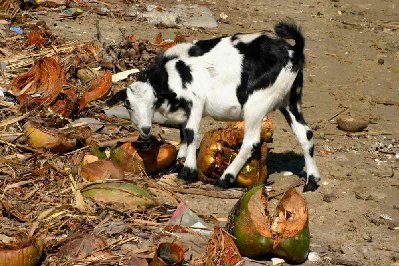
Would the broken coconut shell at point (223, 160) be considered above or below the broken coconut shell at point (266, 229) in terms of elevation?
below

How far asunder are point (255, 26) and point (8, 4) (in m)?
4.46

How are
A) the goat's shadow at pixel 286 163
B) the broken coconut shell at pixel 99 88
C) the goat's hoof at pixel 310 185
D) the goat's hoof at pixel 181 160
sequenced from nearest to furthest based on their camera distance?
1. the goat's hoof at pixel 310 185
2. the goat's hoof at pixel 181 160
3. the goat's shadow at pixel 286 163
4. the broken coconut shell at pixel 99 88

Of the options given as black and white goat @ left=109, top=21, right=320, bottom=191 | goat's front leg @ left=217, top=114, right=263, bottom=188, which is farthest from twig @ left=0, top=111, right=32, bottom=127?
goat's front leg @ left=217, top=114, right=263, bottom=188

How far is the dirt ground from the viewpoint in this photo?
23.7 feet

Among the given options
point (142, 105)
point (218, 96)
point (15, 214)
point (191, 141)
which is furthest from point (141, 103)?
point (15, 214)

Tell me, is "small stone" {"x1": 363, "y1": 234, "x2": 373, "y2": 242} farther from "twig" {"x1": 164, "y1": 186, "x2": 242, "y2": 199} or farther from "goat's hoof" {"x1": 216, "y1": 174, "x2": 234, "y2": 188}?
"goat's hoof" {"x1": 216, "y1": 174, "x2": 234, "y2": 188}

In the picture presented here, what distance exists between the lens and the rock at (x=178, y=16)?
1370cm

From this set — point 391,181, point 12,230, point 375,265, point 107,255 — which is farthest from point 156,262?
point 391,181

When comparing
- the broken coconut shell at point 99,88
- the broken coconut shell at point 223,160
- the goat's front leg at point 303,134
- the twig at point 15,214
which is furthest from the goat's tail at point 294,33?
the twig at point 15,214

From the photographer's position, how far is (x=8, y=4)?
1271cm

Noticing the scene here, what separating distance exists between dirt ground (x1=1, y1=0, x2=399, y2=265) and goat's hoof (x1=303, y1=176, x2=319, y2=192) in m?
0.07

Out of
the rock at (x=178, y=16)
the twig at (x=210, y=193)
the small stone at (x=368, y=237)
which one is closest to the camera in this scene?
the small stone at (x=368, y=237)

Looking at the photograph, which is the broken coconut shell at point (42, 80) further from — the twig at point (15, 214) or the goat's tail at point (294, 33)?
the goat's tail at point (294, 33)

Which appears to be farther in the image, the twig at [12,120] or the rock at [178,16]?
the rock at [178,16]
